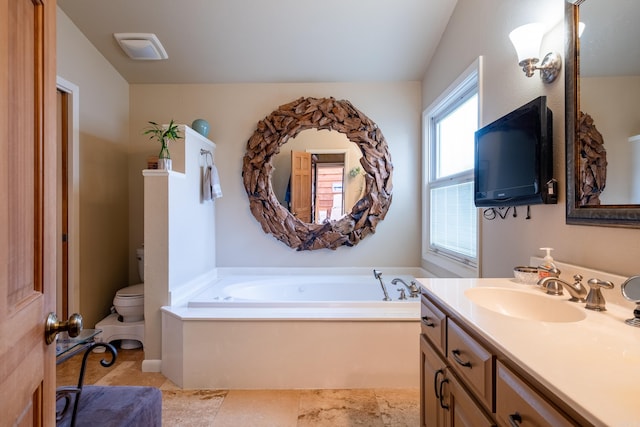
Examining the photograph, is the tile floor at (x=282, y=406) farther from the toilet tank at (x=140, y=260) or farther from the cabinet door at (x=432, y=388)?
the toilet tank at (x=140, y=260)

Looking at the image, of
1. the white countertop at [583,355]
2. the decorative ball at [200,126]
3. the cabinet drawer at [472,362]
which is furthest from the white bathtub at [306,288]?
the white countertop at [583,355]

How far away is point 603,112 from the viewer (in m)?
1.09

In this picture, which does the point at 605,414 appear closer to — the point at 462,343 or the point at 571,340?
the point at 571,340

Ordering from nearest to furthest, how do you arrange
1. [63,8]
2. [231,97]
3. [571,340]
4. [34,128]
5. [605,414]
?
[605,414] → [34,128] → [571,340] → [63,8] → [231,97]

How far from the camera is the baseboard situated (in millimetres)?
2252

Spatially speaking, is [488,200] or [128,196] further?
[128,196]

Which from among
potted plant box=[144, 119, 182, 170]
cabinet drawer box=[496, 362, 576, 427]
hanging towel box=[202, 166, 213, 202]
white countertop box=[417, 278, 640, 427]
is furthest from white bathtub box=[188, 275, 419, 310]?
cabinet drawer box=[496, 362, 576, 427]

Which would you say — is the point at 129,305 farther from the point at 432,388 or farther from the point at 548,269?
the point at 548,269

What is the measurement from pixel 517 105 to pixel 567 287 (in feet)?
3.25

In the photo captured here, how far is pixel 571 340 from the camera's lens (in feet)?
2.48

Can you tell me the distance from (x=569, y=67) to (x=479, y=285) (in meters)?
0.94

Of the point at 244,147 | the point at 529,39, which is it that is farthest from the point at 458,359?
the point at 244,147

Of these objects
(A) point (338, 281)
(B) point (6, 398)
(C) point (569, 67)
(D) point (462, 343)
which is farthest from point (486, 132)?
(B) point (6, 398)

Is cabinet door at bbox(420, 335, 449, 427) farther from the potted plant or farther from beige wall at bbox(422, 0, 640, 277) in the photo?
the potted plant
